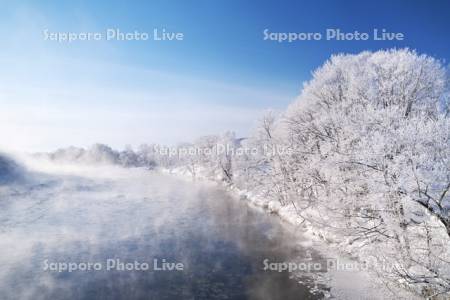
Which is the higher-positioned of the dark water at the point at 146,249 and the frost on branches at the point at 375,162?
the frost on branches at the point at 375,162

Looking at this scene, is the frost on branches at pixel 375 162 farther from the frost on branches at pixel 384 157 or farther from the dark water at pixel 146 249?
the dark water at pixel 146 249

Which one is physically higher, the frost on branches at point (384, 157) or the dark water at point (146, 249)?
the frost on branches at point (384, 157)

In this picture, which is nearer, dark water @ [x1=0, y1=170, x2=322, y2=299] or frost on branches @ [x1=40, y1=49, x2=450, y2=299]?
frost on branches @ [x1=40, y1=49, x2=450, y2=299]

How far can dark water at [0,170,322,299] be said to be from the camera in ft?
49.0

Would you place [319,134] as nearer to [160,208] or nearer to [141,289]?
[141,289]

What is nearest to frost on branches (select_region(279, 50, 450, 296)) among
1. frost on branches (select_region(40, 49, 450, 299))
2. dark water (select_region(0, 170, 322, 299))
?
frost on branches (select_region(40, 49, 450, 299))

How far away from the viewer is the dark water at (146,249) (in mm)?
14922

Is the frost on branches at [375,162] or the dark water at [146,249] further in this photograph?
the dark water at [146,249]

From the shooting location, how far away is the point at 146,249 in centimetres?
2044

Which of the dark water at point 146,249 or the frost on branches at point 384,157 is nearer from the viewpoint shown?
the frost on branches at point 384,157

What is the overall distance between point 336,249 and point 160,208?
63.3 ft

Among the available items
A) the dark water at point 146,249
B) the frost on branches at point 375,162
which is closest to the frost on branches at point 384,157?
the frost on branches at point 375,162

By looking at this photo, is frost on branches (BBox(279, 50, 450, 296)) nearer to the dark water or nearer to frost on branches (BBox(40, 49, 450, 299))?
frost on branches (BBox(40, 49, 450, 299))

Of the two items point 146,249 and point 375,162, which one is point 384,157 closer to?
point 375,162
